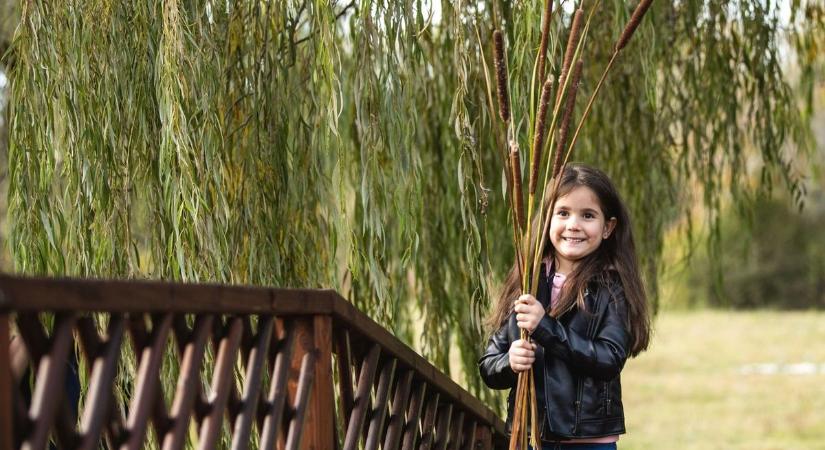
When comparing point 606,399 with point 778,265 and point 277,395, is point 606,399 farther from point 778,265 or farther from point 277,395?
point 778,265

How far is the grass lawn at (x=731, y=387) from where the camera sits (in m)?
9.95

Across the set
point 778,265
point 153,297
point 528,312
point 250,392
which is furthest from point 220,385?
point 778,265

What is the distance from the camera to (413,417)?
2.98m

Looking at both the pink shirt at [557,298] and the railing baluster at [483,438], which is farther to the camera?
the railing baluster at [483,438]

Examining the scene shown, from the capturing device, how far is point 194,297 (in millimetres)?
1912

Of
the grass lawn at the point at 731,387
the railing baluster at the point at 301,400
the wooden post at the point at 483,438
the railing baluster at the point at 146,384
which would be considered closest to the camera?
the railing baluster at the point at 146,384

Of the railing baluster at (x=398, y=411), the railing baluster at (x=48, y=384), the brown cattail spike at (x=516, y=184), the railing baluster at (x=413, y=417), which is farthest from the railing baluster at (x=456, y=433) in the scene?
the railing baluster at (x=48, y=384)

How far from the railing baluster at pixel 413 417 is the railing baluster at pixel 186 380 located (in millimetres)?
1053

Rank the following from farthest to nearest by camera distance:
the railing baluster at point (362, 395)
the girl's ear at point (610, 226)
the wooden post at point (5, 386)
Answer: the girl's ear at point (610, 226) < the railing baluster at point (362, 395) < the wooden post at point (5, 386)

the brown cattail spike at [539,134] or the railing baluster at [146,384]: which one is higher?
the brown cattail spike at [539,134]

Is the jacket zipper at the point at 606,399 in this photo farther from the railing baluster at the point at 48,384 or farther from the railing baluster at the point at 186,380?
the railing baluster at the point at 48,384

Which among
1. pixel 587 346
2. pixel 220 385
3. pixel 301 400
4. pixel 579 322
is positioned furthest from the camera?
pixel 579 322

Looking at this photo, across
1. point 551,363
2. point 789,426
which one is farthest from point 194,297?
point 789,426

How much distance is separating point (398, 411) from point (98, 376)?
48.7 inches
